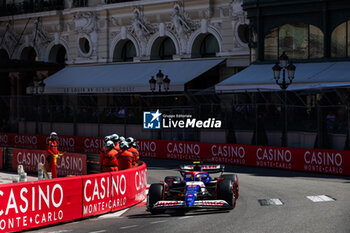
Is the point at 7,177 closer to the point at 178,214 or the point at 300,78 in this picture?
the point at 178,214

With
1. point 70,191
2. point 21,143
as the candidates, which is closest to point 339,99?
point 70,191

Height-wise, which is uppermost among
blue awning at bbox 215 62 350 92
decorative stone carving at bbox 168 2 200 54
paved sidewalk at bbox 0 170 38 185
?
decorative stone carving at bbox 168 2 200 54

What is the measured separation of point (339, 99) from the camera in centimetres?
2806

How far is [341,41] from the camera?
38875 mm

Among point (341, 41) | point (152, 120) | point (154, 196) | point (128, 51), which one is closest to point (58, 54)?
point (128, 51)

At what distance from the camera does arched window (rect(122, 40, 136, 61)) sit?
52.5m

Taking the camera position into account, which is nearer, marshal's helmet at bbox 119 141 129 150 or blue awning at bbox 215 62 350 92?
marshal's helmet at bbox 119 141 129 150

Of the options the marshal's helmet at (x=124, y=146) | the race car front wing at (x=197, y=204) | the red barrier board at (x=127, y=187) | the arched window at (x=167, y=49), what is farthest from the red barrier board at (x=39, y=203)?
the arched window at (x=167, y=49)

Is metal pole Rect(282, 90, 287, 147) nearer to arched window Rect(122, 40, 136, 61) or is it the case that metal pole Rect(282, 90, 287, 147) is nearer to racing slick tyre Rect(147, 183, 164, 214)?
racing slick tyre Rect(147, 183, 164, 214)

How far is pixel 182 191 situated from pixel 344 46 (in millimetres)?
23123

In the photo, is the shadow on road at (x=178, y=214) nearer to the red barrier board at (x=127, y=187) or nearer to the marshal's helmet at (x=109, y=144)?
the red barrier board at (x=127, y=187)

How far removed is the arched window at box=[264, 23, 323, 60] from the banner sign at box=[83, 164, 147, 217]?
22.1 m

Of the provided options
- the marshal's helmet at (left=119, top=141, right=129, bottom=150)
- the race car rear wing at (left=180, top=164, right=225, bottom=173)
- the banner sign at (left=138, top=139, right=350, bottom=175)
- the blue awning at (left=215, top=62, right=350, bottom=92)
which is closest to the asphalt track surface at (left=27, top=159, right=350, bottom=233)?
the race car rear wing at (left=180, top=164, right=225, bottom=173)

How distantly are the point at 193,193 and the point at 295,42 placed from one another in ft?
83.0
